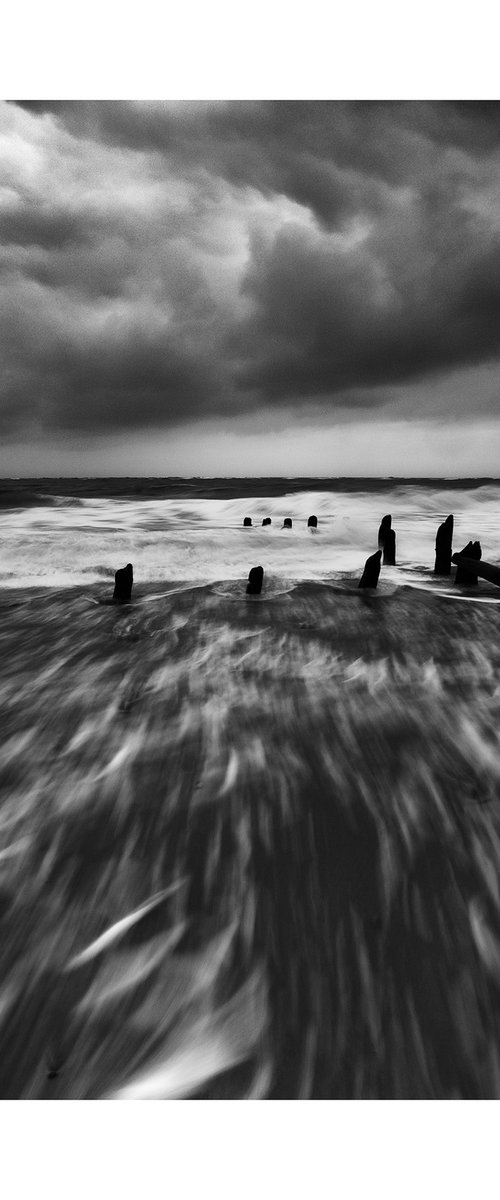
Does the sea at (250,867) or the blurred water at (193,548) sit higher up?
the blurred water at (193,548)

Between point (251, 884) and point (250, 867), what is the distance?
0.33 feet

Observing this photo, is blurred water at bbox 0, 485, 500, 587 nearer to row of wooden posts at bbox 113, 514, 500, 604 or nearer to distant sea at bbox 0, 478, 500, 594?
distant sea at bbox 0, 478, 500, 594

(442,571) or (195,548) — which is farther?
(195,548)

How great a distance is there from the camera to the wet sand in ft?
4.97

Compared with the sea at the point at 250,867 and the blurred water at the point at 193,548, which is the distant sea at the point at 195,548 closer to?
the blurred water at the point at 193,548

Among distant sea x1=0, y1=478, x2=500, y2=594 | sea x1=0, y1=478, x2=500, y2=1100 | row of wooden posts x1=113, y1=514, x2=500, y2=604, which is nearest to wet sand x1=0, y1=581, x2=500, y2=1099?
sea x1=0, y1=478, x2=500, y2=1100

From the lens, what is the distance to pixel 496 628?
221 inches

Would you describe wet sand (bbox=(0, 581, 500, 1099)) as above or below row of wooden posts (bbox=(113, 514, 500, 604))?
below

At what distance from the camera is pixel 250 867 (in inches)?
86.4

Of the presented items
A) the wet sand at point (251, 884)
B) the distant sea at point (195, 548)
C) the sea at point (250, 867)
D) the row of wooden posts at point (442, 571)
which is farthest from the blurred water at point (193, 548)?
the wet sand at point (251, 884)

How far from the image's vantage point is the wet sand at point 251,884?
4.97 feet

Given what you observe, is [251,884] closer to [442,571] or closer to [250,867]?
[250,867]

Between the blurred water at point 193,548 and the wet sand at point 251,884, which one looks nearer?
the wet sand at point 251,884

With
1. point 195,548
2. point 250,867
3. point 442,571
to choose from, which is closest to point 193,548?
point 195,548
